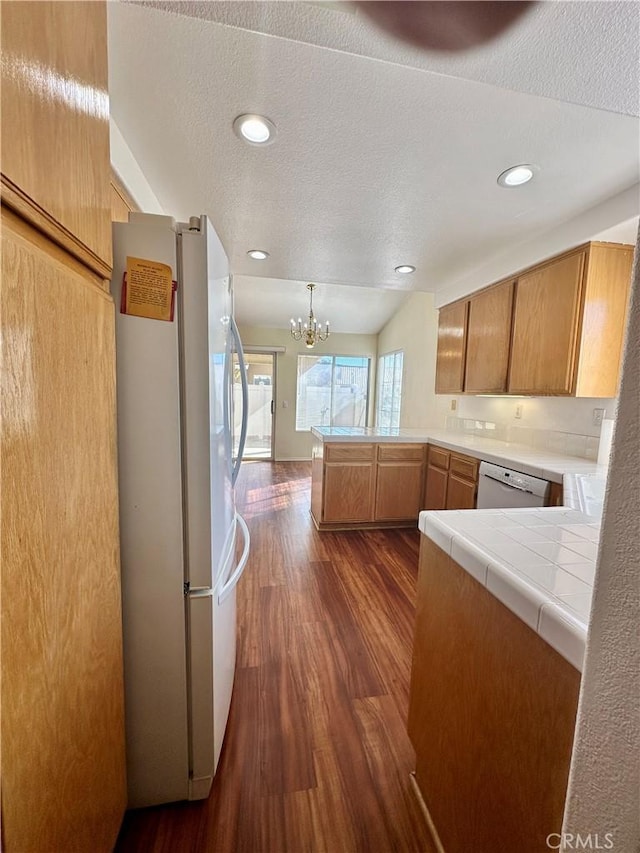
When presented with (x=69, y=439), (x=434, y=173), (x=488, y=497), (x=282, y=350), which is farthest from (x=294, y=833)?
(x=282, y=350)

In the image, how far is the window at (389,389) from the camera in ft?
19.0

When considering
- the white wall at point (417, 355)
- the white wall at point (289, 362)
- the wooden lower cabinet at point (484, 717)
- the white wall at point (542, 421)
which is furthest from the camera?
the white wall at point (289, 362)

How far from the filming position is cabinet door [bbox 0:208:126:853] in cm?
52

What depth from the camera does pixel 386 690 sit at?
1522mm

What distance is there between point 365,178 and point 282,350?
4.67 metres

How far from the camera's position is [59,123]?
2.05 ft

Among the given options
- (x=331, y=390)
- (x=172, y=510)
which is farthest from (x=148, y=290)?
(x=331, y=390)

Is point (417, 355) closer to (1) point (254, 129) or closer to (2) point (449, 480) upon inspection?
(2) point (449, 480)

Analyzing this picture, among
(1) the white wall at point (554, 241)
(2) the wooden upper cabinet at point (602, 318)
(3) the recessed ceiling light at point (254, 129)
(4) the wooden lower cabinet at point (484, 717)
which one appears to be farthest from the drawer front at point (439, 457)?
(3) the recessed ceiling light at point (254, 129)

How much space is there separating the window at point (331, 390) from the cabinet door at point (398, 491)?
354cm

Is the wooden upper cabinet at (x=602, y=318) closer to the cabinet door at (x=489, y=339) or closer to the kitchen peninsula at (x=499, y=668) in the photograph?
the cabinet door at (x=489, y=339)

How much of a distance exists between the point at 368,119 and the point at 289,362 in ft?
16.8

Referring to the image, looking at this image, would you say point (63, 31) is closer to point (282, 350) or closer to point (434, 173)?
point (434, 173)

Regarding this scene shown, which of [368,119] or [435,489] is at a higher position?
[368,119]
